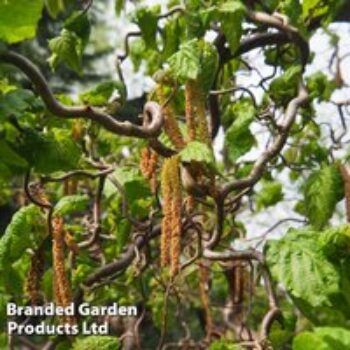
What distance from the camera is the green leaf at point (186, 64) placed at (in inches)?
62.1

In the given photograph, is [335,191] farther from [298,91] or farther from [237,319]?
[237,319]

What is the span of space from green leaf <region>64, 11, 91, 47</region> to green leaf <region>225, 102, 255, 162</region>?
50cm

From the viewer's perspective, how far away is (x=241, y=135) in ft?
7.32

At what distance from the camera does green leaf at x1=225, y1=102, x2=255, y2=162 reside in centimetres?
218

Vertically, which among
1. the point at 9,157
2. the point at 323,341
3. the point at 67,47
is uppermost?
the point at 67,47

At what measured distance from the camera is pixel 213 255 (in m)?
1.80

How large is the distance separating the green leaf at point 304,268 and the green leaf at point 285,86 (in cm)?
76

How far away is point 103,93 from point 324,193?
64 centimetres

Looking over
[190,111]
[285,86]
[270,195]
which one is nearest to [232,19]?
[190,111]

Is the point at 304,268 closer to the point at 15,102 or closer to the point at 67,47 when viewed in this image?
the point at 15,102

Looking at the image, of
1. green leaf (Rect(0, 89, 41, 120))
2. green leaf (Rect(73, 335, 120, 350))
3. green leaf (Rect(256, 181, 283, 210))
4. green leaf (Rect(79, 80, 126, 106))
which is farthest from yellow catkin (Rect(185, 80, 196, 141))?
green leaf (Rect(256, 181, 283, 210))

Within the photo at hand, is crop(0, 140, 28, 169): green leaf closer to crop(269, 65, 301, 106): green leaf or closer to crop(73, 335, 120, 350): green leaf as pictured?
crop(73, 335, 120, 350): green leaf

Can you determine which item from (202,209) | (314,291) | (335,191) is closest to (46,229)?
(202,209)

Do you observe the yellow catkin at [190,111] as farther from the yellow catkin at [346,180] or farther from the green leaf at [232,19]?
the yellow catkin at [346,180]
